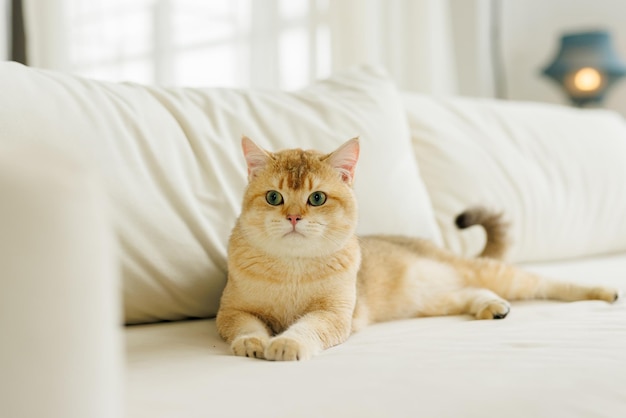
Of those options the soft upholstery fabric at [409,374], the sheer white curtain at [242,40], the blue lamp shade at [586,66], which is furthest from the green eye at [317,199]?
the blue lamp shade at [586,66]

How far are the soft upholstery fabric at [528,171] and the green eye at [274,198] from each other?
83 cm

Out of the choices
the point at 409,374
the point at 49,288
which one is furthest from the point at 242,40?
the point at 49,288

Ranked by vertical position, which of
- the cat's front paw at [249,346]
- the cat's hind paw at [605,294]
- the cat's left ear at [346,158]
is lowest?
the cat's hind paw at [605,294]

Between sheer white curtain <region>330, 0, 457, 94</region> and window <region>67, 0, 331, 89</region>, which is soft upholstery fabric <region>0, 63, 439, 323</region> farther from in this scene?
sheer white curtain <region>330, 0, 457, 94</region>

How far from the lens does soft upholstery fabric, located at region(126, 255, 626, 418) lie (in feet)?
2.60

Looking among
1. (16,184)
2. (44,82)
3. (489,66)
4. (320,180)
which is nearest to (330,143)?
(320,180)

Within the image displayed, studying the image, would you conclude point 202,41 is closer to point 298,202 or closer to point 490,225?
point 490,225

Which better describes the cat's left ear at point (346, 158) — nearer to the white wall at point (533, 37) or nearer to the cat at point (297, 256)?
the cat at point (297, 256)

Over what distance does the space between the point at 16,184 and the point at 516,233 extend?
1941 mm

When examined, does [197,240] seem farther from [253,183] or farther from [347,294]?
[347,294]

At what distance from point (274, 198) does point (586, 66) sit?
2.92 m

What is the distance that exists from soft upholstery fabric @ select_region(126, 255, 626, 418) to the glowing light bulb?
2.67 meters

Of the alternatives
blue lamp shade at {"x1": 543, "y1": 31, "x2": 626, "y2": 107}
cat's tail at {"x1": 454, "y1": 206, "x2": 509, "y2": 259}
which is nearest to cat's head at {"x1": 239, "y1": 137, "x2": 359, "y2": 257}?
cat's tail at {"x1": 454, "y1": 206, "x2": 509, "y2": 259}

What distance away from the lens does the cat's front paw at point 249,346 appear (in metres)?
1.10
